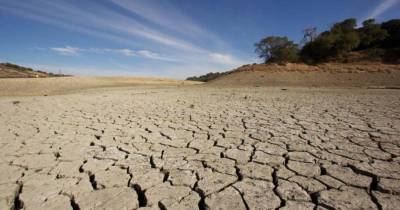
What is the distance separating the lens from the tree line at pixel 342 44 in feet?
85.9

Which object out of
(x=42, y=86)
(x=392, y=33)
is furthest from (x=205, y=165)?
(x=392, y=33)

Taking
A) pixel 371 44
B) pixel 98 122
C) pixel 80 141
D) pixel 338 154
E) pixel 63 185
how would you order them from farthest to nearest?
1. pixel 371 44
2. pixel 98 122
3. pixel 80 141
4. pixel 338 154
5. pixel 63 185

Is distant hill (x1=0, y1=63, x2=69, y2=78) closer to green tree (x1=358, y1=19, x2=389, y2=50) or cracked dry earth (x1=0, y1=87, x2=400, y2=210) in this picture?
cracked dry earth (x1=0, y1=87, x2=400, y2=210)

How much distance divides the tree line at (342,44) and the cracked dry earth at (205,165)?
25.9 metres

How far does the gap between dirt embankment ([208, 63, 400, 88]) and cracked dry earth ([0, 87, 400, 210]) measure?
11.9 m

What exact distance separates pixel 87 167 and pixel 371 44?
Result: 38359 millimetres

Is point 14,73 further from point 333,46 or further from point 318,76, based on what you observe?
point 333,46

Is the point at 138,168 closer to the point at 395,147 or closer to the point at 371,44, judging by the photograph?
the point at 395,147

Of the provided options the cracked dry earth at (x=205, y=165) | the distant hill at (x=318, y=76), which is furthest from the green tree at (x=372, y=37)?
the cracked dry earth at (x=205, y=165)

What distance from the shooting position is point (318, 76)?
16359mm

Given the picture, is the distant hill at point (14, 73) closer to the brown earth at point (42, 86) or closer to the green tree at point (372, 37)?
the brown earth at point (42, 86)

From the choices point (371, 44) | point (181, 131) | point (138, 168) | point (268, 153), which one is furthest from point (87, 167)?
point (371, 44)

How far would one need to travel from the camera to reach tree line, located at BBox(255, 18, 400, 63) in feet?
85.9

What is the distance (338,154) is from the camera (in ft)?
7.31
